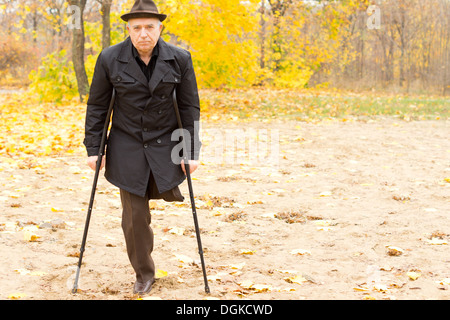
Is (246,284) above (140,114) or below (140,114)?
below

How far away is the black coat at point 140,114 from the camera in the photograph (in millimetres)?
3678

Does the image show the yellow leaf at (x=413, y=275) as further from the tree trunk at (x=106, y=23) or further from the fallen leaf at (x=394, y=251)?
the tree trunk at (x=106, y=23)

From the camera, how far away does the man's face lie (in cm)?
356

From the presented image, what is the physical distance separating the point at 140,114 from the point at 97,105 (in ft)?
1.09

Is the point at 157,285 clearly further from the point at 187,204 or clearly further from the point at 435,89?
the point at 435,89

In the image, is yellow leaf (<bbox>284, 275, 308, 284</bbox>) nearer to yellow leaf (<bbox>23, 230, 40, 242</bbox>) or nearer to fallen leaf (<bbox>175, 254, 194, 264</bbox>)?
fallen leaf (<bbox>175, 254, 194, 264</bbox>)

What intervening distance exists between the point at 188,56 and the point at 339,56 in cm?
2454

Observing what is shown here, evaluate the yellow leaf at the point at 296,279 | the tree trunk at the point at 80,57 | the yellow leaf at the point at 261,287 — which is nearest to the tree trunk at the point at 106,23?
the tree trunk at the point at 80,57

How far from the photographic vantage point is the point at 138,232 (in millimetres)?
3857

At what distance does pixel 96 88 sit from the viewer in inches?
148

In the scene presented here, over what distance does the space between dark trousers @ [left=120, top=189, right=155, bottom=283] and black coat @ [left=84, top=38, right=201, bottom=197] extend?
12 centimetres

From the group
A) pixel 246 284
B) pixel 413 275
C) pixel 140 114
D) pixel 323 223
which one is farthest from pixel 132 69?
pixel 323 223

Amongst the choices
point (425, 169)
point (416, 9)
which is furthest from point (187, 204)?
point (416, 9)

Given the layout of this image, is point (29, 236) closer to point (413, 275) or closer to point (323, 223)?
point (323, 223)
